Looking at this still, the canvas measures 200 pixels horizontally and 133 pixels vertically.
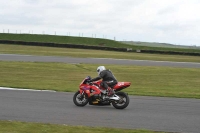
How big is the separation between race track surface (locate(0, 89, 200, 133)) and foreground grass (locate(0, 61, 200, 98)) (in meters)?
2.93

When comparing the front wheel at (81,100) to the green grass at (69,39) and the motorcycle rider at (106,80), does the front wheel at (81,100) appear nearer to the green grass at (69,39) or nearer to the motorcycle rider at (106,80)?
the motorcycle rider at (106,80)

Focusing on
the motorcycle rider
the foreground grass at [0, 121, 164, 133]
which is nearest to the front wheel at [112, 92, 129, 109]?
the motorcycle rider

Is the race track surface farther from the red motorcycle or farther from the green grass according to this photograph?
the green grass

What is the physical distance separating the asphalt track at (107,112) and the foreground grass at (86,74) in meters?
2.95

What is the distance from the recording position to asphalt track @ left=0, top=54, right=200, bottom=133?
32.3 ft

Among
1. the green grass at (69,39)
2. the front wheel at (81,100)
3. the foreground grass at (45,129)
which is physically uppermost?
the green grass at (69,39)

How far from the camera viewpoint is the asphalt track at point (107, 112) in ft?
32.3

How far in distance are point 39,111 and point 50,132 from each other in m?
2.99

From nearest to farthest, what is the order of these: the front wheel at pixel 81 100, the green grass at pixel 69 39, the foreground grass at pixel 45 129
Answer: the foreground grass at pixel 45 129, the front wheel at pixel 81 100, the green grass at pixel 69 39

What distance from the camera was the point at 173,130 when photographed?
30.3ft

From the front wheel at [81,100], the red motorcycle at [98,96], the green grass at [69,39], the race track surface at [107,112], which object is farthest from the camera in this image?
the green grass at [69,39]

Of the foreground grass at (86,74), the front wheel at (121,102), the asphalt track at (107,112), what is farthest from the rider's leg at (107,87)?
the foreground grass at (86,74)

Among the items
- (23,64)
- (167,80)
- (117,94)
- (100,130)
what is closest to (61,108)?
(117,94)

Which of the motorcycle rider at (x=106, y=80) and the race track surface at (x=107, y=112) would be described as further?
the motorcycle rider at (x=106, y=80)
